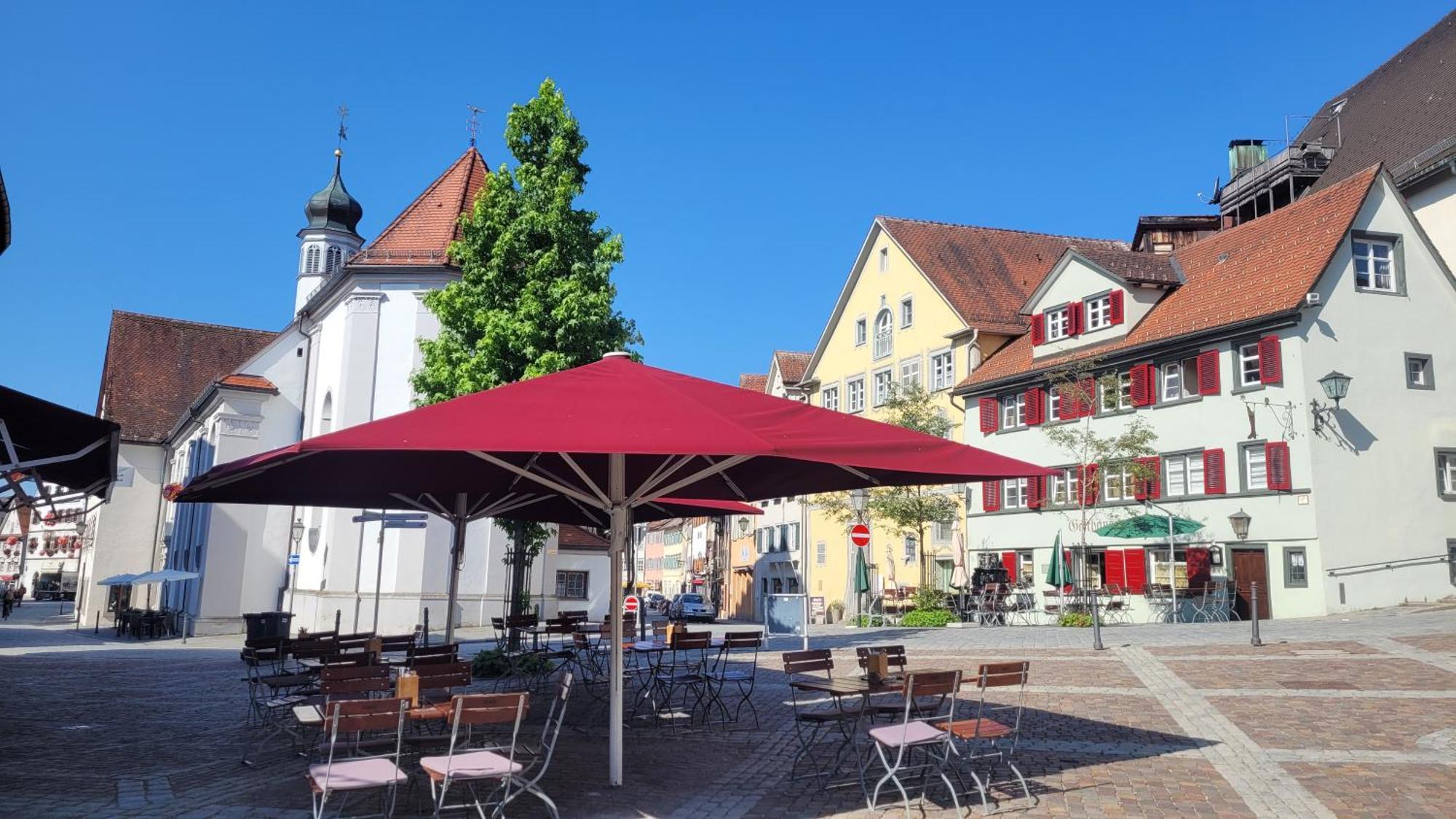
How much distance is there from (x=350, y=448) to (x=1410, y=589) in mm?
27101

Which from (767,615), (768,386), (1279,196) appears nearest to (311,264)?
(768,386)

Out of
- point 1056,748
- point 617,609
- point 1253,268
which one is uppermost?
point 1253,268

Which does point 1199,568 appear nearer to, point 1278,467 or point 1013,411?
point 1278,467

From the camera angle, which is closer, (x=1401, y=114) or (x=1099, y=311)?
(x=1099, y=311)

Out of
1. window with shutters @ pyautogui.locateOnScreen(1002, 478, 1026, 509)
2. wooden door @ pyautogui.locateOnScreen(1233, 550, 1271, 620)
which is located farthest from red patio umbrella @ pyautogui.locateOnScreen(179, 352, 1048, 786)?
window with shutters @ pyautogui.locateOnScreen(1002, 478, 1026, 509)

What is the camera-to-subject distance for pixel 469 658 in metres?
19.9

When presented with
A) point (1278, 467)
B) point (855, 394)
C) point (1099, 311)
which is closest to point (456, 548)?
point (1278, 467)

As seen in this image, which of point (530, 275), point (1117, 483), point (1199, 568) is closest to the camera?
point (530, 275)

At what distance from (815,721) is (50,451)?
930 centimetres

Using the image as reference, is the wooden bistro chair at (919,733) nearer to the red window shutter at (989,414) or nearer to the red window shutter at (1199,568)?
the red window shutter at (1199,568)

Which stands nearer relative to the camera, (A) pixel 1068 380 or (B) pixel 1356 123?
(A) pixel 1068 380

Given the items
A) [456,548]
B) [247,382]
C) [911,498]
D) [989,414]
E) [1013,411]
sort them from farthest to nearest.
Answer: [989,414] → [247,382] → [1013,411] → [911,498] → [456,548]

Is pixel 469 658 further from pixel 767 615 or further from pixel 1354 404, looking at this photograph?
pixel 1354 404

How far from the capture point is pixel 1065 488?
1287 inches
